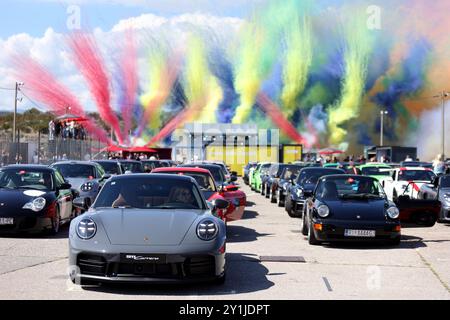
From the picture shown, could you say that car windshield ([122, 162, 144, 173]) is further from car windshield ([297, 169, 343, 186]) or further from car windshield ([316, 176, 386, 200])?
car windshield ([316, 176, 386, 200])

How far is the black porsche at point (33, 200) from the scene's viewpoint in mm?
14062

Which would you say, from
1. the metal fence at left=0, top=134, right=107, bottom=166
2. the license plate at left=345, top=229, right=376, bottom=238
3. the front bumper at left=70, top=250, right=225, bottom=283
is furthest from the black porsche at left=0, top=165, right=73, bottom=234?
the metal fence at left=0, top=134, right=107, bottom=166

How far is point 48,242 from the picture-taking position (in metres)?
13.5

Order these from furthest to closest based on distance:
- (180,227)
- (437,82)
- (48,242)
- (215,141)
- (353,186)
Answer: (437,82) < (215,141) < (353,186) < (48,242) < (180,227)

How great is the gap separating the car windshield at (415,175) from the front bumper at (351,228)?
9003 millimetres

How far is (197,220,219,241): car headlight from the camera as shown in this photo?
8.68 metres

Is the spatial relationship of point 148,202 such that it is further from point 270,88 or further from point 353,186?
point 270,88

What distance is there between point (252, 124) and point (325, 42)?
10577mm

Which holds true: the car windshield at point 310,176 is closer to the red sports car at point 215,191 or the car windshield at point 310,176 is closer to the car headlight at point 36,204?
the red sports car at point 215,191

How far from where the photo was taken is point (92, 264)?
8328mm

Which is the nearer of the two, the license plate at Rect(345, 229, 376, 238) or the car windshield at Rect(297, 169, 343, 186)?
the license plate at Rect(345, 229, 376, 238)

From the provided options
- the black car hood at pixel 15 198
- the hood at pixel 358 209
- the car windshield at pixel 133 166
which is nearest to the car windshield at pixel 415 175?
the hood at pixel 358 209

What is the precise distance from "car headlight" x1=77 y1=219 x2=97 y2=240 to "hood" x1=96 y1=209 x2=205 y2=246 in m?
0.13

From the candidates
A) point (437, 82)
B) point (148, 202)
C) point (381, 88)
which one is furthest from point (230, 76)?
point (148, 202)
